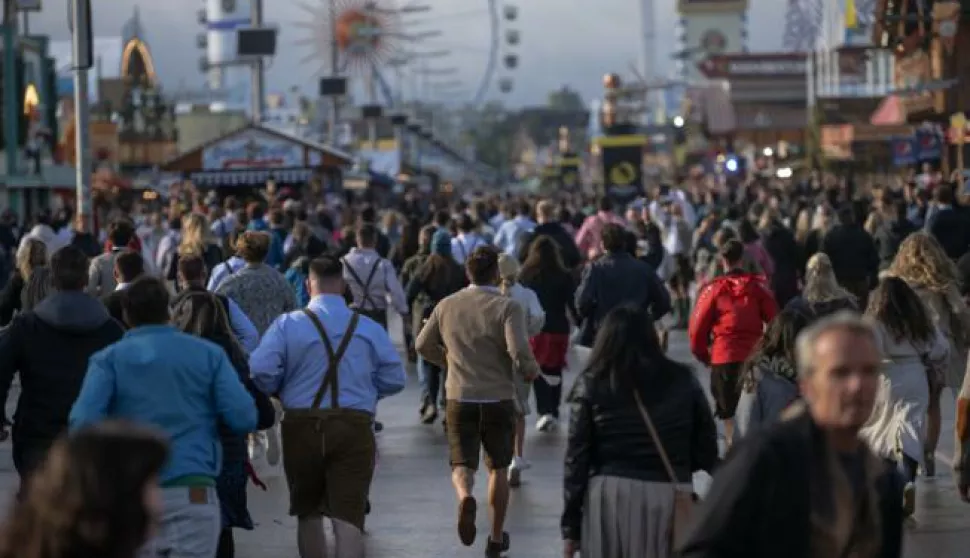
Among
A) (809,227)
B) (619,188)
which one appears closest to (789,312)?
(809,227)

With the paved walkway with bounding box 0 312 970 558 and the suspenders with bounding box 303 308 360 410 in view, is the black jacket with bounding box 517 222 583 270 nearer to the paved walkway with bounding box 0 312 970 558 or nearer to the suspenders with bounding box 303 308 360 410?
the paved walkway with bounding box 0 312 970 558

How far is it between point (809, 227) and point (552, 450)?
12.2 meters

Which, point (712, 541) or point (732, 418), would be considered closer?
point (712, 541)

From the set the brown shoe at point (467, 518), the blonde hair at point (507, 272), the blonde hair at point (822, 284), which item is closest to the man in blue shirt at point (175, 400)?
the brown shoe at point (467, 518)

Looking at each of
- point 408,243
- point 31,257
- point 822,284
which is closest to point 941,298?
point 822,284

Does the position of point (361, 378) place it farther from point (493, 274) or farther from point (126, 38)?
point (126, 38)

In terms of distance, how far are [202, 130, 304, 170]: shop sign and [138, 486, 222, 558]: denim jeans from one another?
36.4m

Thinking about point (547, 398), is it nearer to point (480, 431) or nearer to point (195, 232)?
point (195, 232)

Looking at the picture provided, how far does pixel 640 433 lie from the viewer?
311 inches

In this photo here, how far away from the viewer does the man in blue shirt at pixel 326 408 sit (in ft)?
31.9

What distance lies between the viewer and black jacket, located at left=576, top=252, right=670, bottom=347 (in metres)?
15.7

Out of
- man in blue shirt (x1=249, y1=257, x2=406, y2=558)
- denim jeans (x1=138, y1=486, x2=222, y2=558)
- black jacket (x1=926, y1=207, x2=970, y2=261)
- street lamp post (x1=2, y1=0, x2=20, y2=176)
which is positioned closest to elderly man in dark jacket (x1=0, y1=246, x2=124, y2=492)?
man in blue shirt (x1=249, y1=257, x2=406, y2=558)

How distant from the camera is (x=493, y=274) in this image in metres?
11.8

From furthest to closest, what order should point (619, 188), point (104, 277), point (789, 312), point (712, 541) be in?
point (619, 188) < point (104, 277) < point (789, 312) < point (712, 541)
